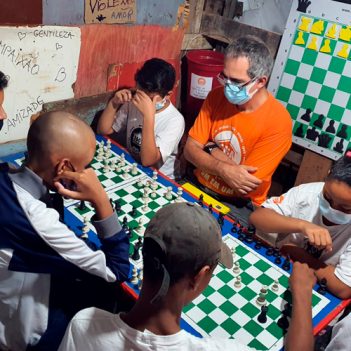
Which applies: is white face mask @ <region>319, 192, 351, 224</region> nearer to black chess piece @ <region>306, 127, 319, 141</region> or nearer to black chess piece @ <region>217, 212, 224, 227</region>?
black chess piece @ <region>217, 212, 224, 227</region>

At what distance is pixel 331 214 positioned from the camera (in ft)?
7.72

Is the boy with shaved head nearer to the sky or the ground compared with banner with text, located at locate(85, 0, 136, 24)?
nearer to the ground

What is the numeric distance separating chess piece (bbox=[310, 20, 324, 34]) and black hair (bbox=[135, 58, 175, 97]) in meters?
1.48

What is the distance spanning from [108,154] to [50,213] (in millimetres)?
1557

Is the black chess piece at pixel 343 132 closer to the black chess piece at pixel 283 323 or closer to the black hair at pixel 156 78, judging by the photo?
the black hair at pixel 156 78

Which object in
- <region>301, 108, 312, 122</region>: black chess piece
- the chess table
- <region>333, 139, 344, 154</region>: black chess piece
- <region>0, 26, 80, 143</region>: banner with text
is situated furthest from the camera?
<region>301, 108, 312, 122</region>: black chess piece

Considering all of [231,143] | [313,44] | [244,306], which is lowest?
[244,306]

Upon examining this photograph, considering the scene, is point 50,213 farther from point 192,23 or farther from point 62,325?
point 192,23

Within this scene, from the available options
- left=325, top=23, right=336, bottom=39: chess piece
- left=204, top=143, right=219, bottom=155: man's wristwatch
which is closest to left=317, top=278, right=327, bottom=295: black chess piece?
left=204, top=143, right=219, bottom=155: man's wristwatch

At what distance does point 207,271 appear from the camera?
129 cm

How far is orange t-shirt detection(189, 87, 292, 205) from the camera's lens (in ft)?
10.2

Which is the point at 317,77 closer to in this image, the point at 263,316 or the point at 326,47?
the point at 326,47

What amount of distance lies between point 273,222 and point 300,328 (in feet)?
2.47

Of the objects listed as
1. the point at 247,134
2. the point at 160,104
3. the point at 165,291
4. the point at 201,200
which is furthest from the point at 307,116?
the point at 165,291
